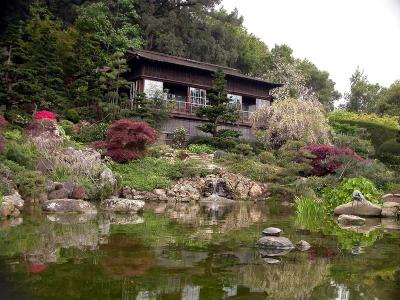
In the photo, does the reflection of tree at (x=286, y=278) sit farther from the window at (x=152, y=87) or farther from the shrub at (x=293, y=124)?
the window at (x=152, y=87)

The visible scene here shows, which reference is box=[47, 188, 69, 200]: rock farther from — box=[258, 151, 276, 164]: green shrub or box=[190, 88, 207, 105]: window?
box=[190, 88, 207, 105]: window

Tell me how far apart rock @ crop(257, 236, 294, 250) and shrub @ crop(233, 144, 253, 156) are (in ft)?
51.4

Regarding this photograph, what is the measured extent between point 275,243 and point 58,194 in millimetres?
8804

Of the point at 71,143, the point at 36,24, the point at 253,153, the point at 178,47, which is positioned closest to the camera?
the point at 71,143

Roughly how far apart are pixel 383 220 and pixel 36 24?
76.6 ft

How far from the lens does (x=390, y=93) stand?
162ft

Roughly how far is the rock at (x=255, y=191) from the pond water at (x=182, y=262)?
854 centimetres

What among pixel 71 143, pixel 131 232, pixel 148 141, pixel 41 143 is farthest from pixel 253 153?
pixel 131 232

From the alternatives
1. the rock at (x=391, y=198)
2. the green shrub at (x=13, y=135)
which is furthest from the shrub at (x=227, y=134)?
the green shrub at (x=13, y=135)

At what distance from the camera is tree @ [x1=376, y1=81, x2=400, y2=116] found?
47.9 meters

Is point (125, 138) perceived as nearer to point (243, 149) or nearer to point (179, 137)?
point (179, 137)

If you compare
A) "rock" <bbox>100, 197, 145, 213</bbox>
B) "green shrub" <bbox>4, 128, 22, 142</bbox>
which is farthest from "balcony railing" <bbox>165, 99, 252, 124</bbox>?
"rock" <bbox>100, 197, 145, 213</bbox>

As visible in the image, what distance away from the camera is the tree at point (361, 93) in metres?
60.1

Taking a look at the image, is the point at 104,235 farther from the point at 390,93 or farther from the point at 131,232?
the point at 390,93
